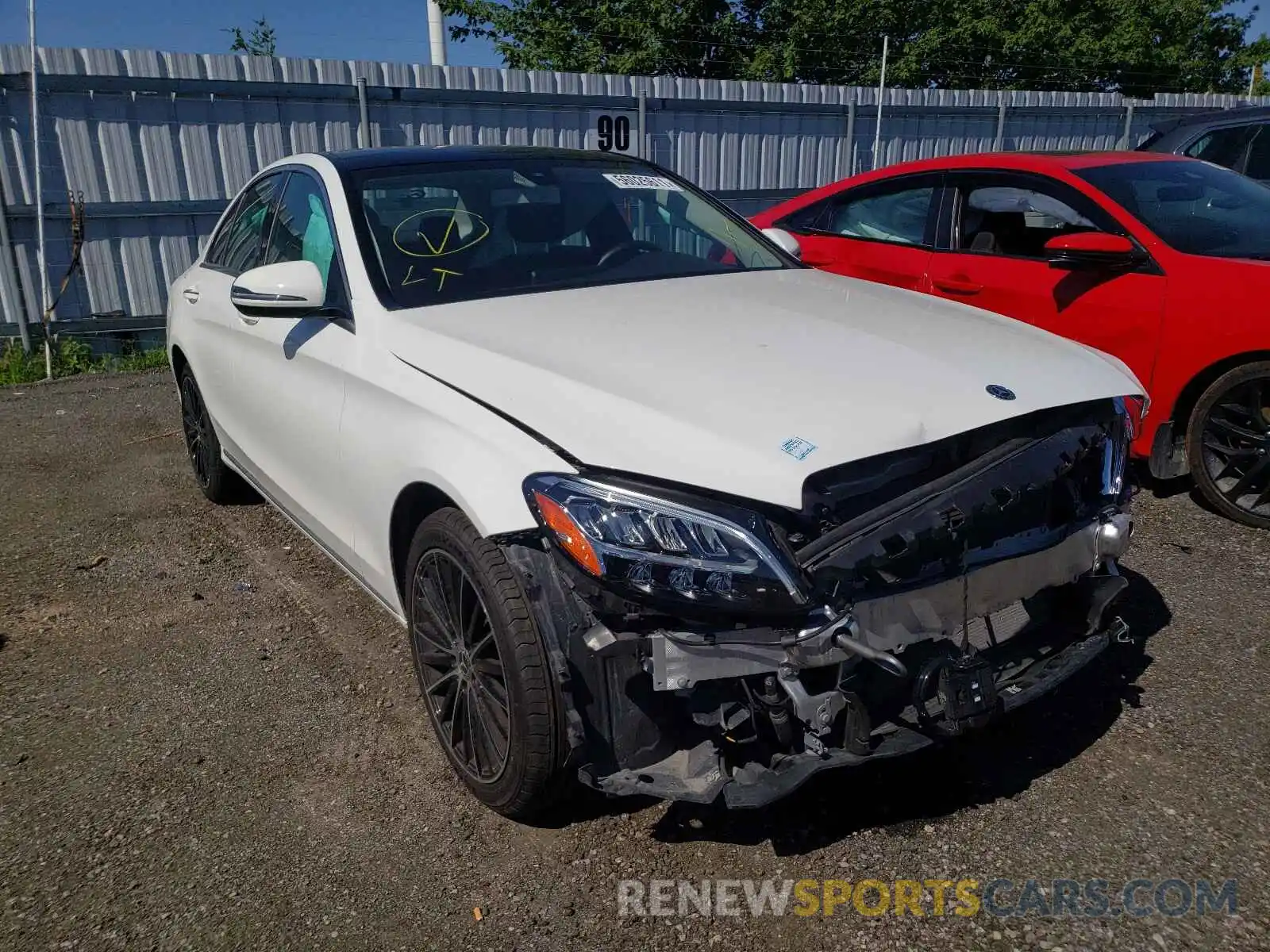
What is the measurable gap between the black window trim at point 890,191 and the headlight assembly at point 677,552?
3.67m

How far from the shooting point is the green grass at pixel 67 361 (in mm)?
7918

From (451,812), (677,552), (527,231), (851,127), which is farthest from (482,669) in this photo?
(851,127)

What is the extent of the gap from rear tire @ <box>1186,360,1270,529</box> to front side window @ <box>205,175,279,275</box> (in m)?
4.08

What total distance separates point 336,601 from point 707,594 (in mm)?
2354

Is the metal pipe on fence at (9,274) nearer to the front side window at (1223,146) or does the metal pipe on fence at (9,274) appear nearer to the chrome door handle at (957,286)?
the chrome door handle at (957,286)

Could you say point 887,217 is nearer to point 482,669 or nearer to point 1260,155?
point 1260,155

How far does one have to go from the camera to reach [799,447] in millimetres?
2053

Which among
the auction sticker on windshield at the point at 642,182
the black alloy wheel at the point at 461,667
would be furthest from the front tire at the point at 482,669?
the auction sticker on windshield at the point at 642,182

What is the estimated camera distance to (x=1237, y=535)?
4.14m

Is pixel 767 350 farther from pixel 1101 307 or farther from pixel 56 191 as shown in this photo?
pixel 56 191

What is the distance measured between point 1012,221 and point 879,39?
66.8 ft

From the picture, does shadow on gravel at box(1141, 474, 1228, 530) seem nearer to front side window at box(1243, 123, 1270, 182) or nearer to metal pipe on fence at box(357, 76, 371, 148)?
front side window at box(1243, 123, 1270, 182)

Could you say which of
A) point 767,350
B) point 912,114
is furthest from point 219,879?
point 912,114

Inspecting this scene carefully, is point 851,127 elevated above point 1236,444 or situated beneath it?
elevated above
